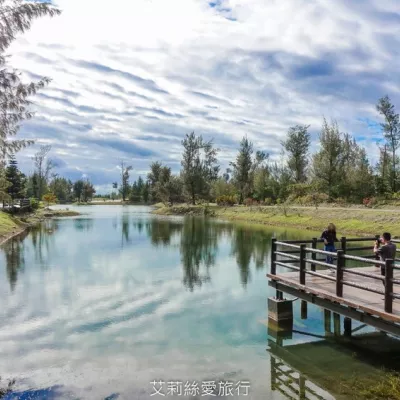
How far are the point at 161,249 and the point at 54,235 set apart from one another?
1455cm

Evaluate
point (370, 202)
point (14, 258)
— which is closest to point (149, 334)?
point (14, 258)

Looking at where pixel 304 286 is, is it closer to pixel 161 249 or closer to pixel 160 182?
pixel 161 249

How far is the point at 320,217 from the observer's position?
4494 cm

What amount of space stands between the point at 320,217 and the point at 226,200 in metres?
33.4

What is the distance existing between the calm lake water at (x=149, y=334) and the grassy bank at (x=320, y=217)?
621 inches

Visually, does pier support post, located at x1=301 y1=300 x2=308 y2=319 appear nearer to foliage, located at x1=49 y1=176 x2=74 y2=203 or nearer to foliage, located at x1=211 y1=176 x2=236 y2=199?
foliage, located at x1=211 y1=176 x2=236 y2=199

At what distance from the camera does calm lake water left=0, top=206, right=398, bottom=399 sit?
923 cm

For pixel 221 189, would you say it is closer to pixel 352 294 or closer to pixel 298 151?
pixel 298 151

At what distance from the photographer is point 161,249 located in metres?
29.8

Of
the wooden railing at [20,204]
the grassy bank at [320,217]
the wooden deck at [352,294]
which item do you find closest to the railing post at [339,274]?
the wooden deck at [352,294]

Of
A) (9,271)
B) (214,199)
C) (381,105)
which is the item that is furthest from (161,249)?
(214,199)

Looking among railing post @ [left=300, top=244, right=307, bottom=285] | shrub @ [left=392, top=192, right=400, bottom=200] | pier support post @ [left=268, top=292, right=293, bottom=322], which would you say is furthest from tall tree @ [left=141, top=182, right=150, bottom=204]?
railing post @ [left=300, top=244, right=307, bottom=285]

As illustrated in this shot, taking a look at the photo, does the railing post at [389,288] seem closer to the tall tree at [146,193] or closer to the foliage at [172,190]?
the foliage at [172,190]

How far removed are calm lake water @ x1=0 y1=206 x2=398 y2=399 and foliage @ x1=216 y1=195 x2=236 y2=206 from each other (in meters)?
52.3
